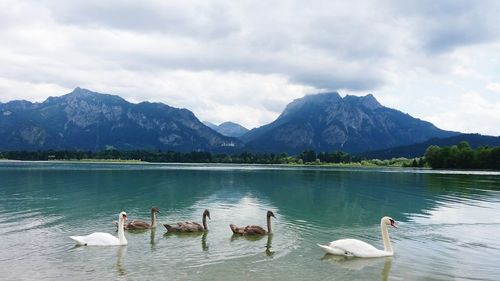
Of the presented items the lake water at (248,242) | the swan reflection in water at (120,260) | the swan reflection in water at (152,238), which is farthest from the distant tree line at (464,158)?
the swan reflection in water at (120,260)

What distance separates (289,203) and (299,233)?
16.6m

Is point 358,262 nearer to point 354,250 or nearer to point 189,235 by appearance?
point 354,250

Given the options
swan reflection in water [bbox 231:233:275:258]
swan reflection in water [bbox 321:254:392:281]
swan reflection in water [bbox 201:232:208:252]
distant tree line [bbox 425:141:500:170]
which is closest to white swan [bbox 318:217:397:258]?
swan reflection in water [bbox 321:254:392:281]

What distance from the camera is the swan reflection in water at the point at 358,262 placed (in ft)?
57.6

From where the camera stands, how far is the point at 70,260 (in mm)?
17891

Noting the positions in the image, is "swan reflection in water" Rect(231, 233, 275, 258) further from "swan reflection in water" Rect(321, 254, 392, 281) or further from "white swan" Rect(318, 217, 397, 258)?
"swan reflection in water" Rect(321, 254, 392, 281)

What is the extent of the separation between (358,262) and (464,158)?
154 m

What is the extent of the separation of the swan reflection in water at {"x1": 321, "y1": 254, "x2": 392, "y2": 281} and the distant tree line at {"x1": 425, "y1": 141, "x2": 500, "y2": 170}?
146467 millimetres

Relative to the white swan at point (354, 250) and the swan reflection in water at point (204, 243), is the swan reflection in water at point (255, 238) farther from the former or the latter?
the white swan at point (354, 250)

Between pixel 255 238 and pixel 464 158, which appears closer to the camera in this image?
pixel 255 238

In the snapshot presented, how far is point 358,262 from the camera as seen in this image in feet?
60.7

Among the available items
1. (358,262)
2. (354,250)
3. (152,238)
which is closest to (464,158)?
(354,250)

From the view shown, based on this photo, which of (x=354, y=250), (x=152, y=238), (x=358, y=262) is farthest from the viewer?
(x=152, y=238)

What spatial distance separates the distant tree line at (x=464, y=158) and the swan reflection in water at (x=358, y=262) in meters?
146
